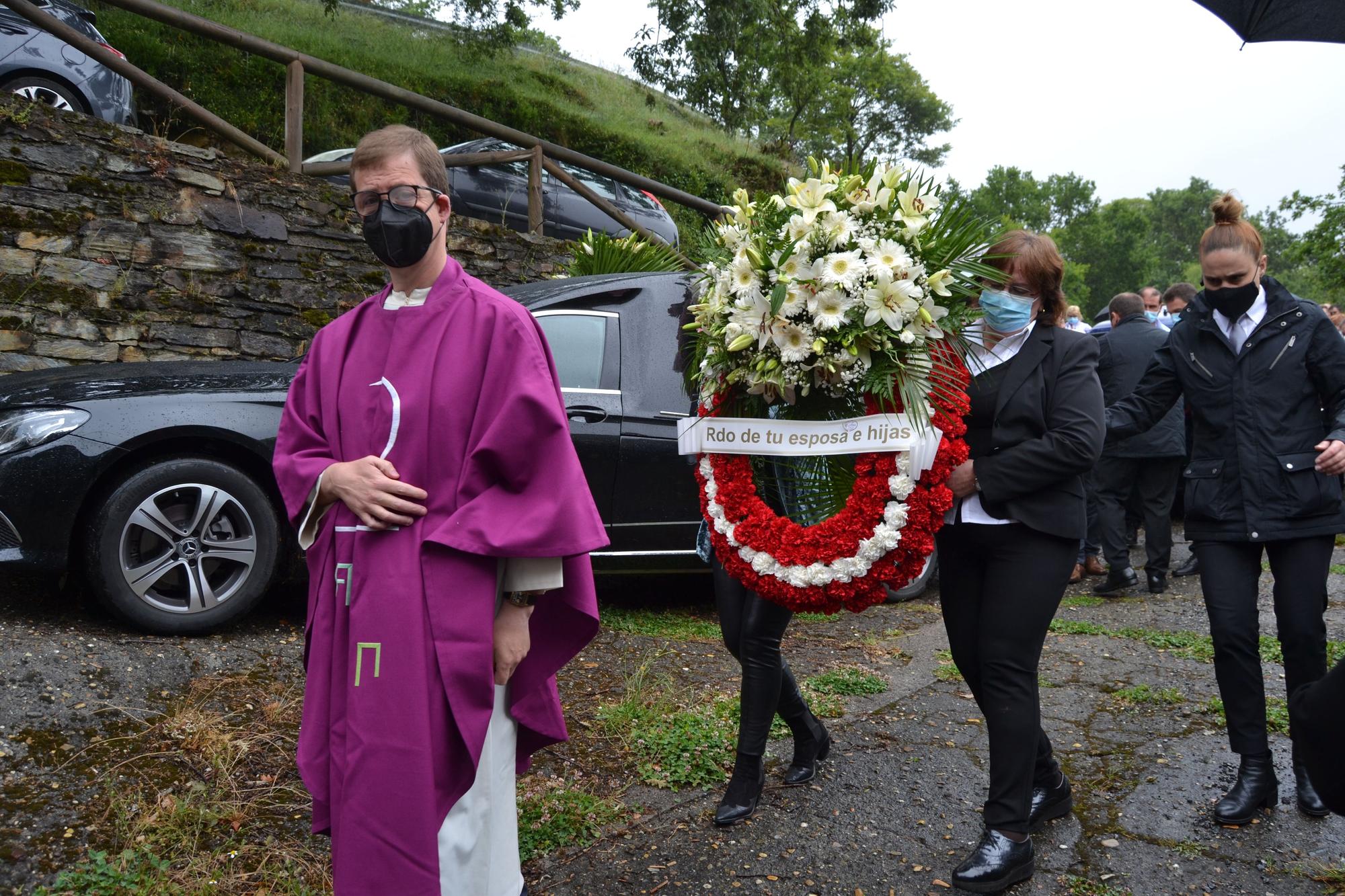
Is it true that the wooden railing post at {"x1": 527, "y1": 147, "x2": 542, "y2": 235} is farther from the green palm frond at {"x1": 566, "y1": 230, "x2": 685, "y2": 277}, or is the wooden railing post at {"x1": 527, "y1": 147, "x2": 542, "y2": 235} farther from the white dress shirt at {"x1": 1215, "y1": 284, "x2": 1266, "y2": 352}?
the white dress shirt at {"x1": 1215, "y1": 284, "x2": 1266, "y2": 352}

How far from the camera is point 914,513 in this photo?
305 cm

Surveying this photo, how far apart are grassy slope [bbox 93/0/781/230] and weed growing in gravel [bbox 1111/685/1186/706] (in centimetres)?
811

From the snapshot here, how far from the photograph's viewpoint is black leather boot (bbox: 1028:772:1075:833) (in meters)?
3.54

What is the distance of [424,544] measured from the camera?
2213 mm

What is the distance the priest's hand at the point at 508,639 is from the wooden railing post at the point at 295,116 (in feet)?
23.6

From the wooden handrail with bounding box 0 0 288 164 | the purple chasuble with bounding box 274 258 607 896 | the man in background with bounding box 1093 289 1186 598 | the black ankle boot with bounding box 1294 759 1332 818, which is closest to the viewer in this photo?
the purple chasuble with bounding box 274 258 607 896

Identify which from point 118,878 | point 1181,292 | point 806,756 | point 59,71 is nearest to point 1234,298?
point 806,756

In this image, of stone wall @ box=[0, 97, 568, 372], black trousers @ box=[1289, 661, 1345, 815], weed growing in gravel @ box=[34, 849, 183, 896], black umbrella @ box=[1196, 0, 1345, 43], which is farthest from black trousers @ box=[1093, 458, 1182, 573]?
weed growing in gravel @ box=[34, 849, 183, 896]

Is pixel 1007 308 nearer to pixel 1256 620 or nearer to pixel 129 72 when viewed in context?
pixel 1256 620

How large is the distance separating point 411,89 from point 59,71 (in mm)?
10531

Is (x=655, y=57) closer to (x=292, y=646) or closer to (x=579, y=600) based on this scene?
(x=292, y=646)

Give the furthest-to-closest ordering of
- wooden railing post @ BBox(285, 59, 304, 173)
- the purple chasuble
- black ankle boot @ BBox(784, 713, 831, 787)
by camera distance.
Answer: wooden railing post @ BBox(285, 59, 304, 173), black ankle boot @ BBox(784, 713, 831, 787), the purple chasuble

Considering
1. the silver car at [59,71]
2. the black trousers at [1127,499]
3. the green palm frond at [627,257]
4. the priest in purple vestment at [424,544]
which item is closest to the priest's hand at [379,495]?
the priest in purple vestment at [424,544]

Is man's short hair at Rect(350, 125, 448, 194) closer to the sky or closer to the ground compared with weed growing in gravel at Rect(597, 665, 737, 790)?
closer to the sky
